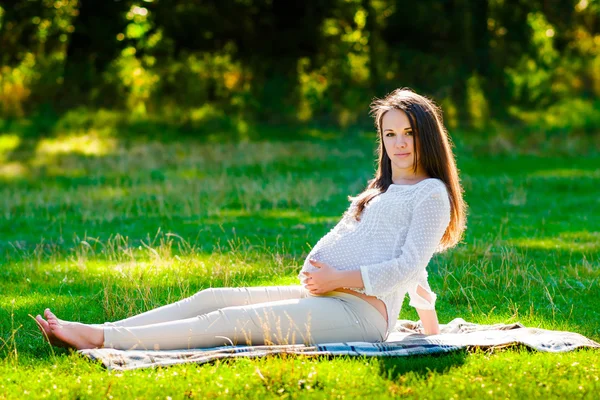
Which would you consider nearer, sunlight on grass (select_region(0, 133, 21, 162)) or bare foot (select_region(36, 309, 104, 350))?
bare foot (select_region(36, 309, 104, 350))

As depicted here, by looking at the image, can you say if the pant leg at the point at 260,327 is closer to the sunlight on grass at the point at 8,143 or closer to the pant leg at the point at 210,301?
the pant leg at the point at 210,301

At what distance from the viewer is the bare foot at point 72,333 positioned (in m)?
5.30

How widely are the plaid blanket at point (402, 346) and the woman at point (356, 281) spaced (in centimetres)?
9

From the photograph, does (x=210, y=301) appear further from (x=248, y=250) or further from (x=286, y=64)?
(x=286, y=64)

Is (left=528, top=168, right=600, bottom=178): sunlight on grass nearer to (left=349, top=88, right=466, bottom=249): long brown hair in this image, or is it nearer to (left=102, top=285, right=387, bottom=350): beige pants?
(left=349, top=88, right=466, bottom=249): long brown hair

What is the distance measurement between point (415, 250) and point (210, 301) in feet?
4.09

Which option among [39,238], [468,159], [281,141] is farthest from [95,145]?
[39,238]

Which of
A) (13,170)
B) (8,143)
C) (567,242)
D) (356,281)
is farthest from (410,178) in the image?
(8,143)

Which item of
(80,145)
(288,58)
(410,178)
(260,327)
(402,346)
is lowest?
(402,346)

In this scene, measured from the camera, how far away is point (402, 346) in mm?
5500

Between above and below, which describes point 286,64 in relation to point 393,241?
above

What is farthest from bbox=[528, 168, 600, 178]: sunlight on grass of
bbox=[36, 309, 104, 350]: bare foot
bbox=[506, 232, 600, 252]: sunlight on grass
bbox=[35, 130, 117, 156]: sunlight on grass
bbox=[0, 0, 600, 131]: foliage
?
bbox=[36, 309, 104, 350]: bare foot

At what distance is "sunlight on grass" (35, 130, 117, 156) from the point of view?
18.3 m

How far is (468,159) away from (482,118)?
5160 mm
